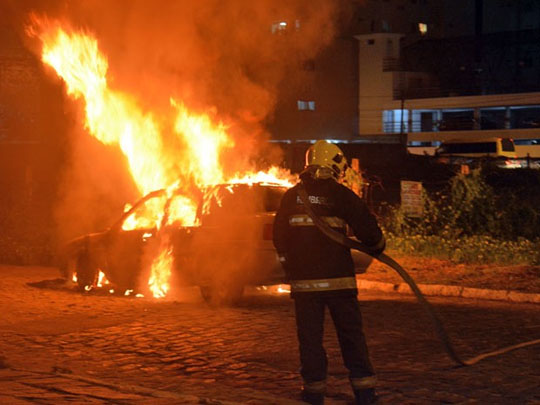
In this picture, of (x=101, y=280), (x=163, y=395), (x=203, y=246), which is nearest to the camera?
(x=163, y=395)

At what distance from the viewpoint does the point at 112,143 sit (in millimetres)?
17547

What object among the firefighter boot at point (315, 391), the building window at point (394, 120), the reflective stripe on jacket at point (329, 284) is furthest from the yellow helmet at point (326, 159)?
the building window at point (394, 120)

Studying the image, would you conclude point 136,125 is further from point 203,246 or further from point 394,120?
point 394,120

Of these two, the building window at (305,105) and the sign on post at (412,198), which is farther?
the building window at (305,105)

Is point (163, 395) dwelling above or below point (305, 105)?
below

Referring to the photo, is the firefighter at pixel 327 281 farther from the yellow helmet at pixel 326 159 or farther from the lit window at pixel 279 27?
the lit window at pixel 279 27

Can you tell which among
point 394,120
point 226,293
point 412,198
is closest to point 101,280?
point 226,293

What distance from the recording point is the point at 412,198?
1698 cm

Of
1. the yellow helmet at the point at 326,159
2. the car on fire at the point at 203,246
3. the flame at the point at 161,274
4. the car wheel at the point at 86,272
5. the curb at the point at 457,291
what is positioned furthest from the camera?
the car wheel at the point at 86,272

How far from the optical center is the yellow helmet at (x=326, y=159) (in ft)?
21.6

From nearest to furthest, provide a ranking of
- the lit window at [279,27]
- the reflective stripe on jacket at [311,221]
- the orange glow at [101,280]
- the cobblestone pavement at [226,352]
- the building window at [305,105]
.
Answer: the reflective stripe on jacket at [311,221]
the cobblestone pavement at [226,352]
the orange glow at [101,280]
the lit window at [279,27]
the building window at [305,105]

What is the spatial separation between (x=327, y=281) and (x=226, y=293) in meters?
5.56

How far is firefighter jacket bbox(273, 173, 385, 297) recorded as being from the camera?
20.7 feet

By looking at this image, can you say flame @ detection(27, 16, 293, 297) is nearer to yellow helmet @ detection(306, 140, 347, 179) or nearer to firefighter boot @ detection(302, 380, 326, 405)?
yellow helmet @ detection(306, 140, 347, 179)
